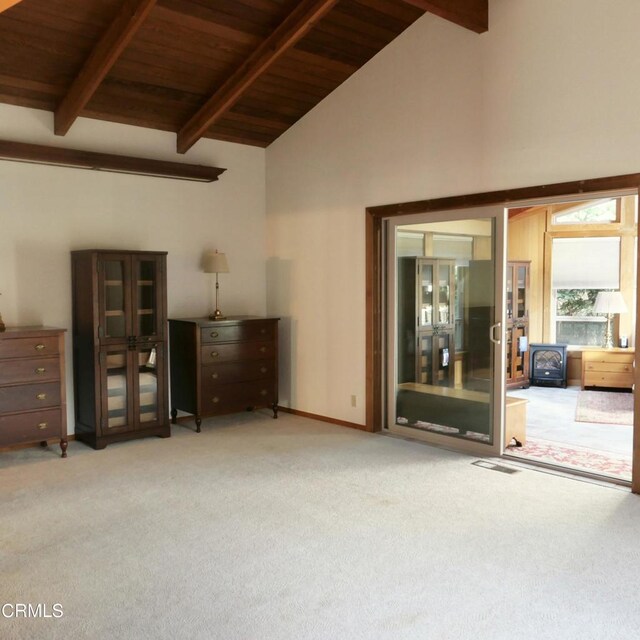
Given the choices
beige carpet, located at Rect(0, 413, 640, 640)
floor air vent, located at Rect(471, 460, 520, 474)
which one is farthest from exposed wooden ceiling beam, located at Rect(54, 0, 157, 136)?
floor air vent, located at Rect(471, 460, 520, 474)

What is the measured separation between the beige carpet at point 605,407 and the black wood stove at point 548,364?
1.31 ft

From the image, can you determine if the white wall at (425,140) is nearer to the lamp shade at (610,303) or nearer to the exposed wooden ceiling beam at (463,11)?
the exposed wooden ceiling beam at (463,11)

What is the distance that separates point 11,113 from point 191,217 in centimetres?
171

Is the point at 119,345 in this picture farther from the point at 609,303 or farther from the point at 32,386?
the point at 609,303

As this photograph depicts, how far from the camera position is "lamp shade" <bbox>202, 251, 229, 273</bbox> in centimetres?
579

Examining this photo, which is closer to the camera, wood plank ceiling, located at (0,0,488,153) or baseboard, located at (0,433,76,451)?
wood plank ceiling, located at (0,0,488,153)

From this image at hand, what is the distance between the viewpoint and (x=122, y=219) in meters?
5.49

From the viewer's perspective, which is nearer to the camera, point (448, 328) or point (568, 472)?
point (568, 472)

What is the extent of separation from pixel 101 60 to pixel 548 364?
249 inches

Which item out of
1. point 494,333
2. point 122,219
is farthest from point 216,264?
point 494,333

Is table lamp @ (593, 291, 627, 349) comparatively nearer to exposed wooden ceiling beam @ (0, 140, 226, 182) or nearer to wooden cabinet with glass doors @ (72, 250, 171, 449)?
exposed wooden ceiling beam @ (0, 140, 226, 182)

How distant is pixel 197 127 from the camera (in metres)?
5.53

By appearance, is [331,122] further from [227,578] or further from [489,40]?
[227,578]

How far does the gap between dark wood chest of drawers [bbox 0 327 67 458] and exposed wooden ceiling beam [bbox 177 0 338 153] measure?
83.9 inches
